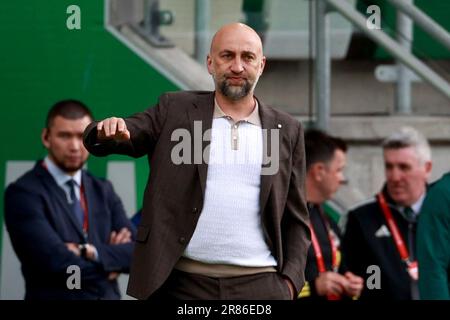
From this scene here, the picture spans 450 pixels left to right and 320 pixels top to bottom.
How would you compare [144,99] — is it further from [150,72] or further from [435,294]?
[435,294]

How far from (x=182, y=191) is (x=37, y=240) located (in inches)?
91.0

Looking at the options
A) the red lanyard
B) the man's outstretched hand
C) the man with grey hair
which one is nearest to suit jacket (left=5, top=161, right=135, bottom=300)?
the man with grey hair

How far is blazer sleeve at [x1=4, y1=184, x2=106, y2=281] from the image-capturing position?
21.6 feet

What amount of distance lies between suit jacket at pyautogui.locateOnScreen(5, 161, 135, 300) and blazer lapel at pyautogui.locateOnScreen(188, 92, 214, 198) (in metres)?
2.21

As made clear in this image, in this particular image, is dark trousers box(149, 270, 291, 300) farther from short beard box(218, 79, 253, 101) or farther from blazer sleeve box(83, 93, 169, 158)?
short beard box(218, 79, 253, 101)

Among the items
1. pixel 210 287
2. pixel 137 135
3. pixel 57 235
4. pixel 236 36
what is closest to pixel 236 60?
pixel 236 36

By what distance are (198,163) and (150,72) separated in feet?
9.29

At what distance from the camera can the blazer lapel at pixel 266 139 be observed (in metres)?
4.53

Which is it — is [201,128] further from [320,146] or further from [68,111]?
[320,146]

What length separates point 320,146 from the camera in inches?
282

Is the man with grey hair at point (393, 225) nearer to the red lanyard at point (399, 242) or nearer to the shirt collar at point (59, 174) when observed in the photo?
the red lanyard at point (399, 242)

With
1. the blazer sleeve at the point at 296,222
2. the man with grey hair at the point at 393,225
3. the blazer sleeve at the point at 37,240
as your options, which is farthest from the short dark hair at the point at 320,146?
the blazer sleeve at the point at 296,222

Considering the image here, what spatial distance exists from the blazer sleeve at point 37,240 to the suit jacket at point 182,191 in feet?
6.75

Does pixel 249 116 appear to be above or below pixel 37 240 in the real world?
above
